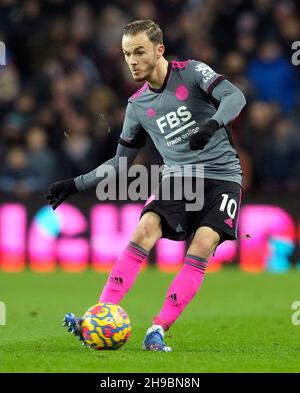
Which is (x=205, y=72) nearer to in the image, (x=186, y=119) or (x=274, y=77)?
(x=186, y=119)

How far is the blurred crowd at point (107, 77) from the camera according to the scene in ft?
50.5

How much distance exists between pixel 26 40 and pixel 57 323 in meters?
8.75

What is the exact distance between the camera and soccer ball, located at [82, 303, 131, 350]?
7.11m

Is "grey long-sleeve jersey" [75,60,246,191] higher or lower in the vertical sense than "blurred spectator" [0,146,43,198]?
lower

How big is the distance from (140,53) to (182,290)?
1.62 metres

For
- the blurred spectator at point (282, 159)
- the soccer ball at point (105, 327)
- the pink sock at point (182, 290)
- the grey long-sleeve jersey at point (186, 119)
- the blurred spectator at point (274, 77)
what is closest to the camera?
the soccer ball at point (105, 327)

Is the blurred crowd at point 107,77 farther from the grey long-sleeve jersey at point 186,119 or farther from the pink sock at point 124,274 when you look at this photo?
the pink sock at point 124,274

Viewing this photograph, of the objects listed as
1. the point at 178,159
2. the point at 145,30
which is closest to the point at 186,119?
the point at 178,159

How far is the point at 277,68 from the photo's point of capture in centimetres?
1605

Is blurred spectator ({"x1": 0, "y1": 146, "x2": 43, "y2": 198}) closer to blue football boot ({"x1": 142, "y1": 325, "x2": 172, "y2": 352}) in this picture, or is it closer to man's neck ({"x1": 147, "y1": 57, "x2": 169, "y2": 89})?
man's neck ({"x1": 147, "y1": 57, "x2": 169, "y2": 89})

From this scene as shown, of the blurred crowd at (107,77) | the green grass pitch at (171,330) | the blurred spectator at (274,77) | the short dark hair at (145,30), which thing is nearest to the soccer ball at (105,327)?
the green grass pitch at (171,330)

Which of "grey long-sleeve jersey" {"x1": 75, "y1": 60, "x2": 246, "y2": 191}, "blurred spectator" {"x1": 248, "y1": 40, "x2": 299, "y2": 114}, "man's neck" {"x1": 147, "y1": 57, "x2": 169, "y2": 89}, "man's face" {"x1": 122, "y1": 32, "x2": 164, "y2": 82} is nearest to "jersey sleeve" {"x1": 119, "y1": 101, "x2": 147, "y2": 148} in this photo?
"grey long-sleeve jersey" {"x1": 75, "y1": 60, "x2": 246, "y2": 191}

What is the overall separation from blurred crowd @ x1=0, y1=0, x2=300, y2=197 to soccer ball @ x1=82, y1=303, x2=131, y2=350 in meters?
7.44
